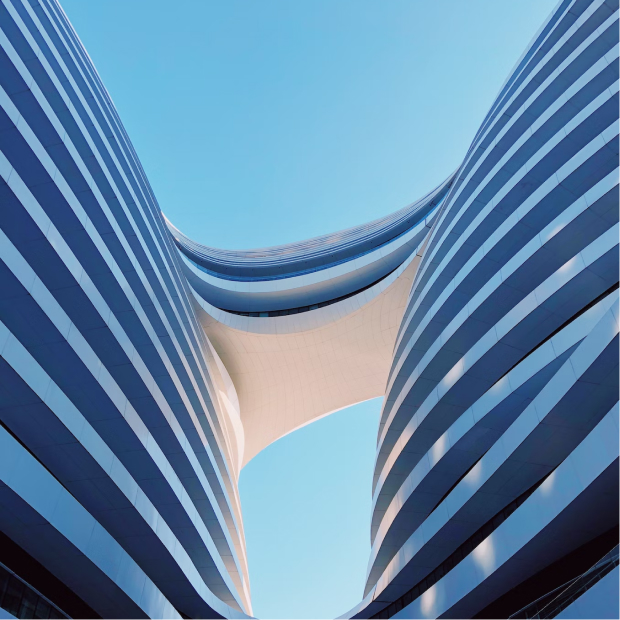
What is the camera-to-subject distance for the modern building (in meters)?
11.7

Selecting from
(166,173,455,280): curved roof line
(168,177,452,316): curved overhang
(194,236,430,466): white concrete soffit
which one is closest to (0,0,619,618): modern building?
(194,236,430,466): white concrete soffit

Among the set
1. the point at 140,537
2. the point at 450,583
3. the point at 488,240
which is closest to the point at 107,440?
the point at 140,537

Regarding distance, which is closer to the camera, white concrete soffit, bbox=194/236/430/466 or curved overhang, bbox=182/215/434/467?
curved overhang, bbox=182/215/434/467

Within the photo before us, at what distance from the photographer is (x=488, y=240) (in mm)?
20078

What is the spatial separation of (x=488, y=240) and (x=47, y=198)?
512 inches

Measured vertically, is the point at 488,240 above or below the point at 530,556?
above

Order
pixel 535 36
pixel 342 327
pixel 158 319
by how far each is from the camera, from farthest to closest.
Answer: pixel 342 327, pixel 535 36, pixel 158 319

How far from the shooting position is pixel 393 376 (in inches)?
948

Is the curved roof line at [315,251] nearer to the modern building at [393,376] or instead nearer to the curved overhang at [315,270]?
the curved overhang at [315,270]

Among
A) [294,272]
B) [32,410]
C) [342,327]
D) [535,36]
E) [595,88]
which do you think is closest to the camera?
[32,410]

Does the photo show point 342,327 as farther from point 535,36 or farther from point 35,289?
point 35,289

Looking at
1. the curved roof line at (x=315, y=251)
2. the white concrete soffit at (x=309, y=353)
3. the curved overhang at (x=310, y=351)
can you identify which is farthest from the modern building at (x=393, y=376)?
the curved roof line at (x=315, y=251)

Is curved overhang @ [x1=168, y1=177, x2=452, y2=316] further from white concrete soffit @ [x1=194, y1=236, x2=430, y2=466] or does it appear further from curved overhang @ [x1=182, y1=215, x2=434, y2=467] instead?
white concrete soffit @ [x1=194, y1=236, x2=430, y2=466]

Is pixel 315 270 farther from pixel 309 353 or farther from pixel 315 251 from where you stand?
pixel 309 353
